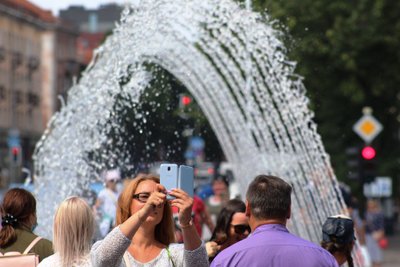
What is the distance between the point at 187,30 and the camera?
1772 centimetres

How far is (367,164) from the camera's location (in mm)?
29906

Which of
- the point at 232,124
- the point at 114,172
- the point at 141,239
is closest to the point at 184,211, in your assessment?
the point at 141,239

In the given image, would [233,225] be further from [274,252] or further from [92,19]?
[92,19]

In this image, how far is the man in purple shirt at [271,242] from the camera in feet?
19.6

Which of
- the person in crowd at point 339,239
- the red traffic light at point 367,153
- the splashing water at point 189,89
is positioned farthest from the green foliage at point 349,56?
the person in crowd at point 339,239

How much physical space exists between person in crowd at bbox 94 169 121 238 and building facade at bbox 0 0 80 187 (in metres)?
77.3

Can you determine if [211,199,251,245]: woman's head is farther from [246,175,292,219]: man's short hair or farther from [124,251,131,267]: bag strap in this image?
A: [246,175,292,219]: man's short hair

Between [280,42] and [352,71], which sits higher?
[352,71]

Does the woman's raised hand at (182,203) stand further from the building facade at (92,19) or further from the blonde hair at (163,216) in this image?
the building facade at (92,19)

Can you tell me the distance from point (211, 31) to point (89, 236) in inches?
488

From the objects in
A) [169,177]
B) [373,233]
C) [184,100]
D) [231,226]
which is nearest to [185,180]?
[169,177]

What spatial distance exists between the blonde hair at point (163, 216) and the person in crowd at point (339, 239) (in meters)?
1.07

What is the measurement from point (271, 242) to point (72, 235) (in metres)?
1.24

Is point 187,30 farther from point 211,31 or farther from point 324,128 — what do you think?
point 324,128
